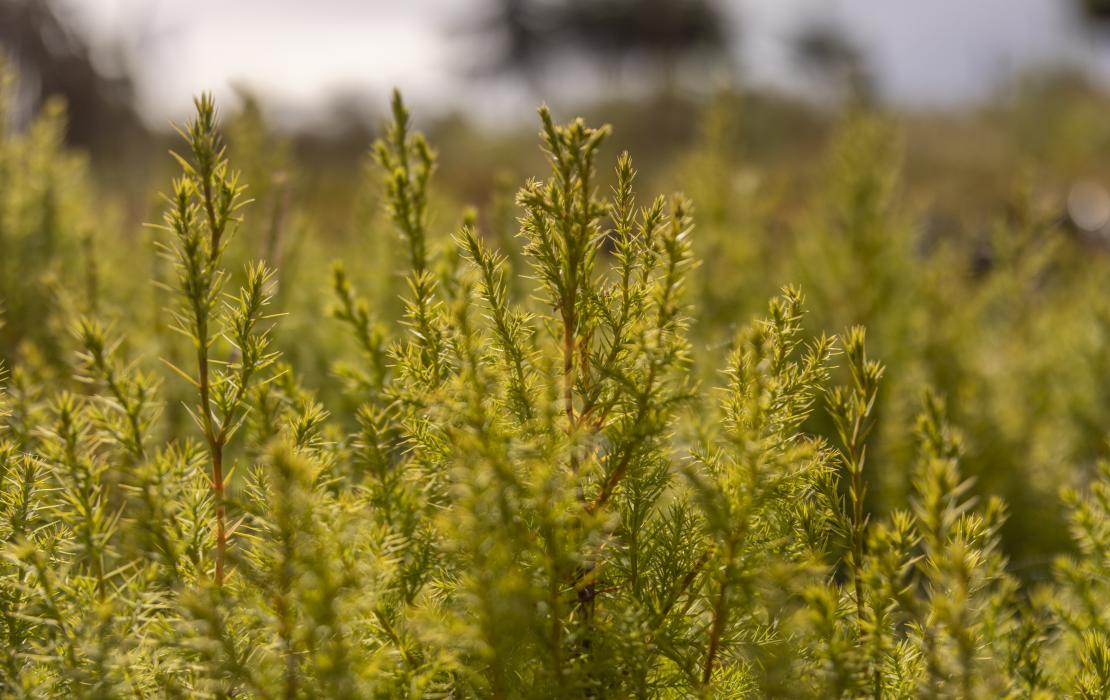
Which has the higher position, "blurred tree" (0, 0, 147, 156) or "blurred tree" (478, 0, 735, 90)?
"blurred tree" (478, 0, 735, 90)

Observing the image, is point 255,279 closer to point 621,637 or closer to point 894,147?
point 621,637

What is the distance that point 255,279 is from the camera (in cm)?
70

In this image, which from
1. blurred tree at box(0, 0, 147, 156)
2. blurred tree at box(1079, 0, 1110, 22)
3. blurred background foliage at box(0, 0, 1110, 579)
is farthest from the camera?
blurred tree at box(1079, 0, 1110, 22)

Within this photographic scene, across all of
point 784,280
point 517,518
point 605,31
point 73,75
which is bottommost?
point 517,518

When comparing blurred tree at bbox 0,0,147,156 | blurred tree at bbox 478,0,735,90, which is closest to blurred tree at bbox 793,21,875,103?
blurred tree at bbox 478,0,735,90

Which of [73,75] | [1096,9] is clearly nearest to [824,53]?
[1096,9]

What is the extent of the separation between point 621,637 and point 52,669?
20.3 inches

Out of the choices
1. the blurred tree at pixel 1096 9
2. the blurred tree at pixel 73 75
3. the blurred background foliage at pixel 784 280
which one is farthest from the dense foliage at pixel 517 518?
the blurred tree at pixel 1096 9

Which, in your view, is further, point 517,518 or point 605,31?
point 605,31

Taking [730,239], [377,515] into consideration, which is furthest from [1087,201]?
[377,515]

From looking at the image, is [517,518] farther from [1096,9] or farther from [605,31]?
[1096,9]

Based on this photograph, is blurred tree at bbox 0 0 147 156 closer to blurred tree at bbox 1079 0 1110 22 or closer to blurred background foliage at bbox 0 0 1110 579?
blurred background foliage at bbox 0 0 1110 579

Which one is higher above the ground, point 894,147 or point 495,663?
point 894,147

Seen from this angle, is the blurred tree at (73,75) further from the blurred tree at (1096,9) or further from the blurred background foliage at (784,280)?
the blurred tree at (1096,9)
